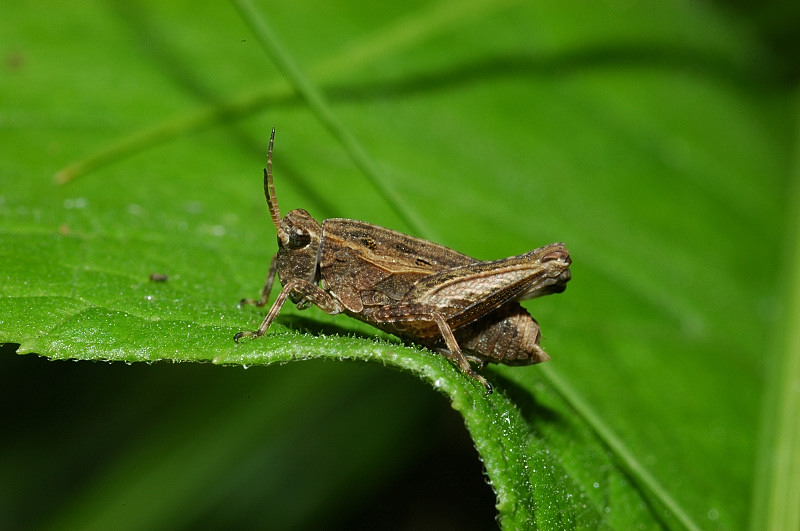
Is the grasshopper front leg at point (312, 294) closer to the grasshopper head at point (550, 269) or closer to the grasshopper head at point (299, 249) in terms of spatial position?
the grasshopper head at point (299, 249)

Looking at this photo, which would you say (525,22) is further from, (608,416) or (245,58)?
(608,416)

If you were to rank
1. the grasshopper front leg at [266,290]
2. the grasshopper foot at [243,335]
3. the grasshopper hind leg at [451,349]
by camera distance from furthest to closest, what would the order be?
the grasshopper front leg at [266,290] < the grasshopper hind leg at [451,349] < the grasshopper foot at [243,335]

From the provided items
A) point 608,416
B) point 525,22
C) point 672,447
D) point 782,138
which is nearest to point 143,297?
point 608,416

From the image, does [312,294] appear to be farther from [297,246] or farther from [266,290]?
[266,290]

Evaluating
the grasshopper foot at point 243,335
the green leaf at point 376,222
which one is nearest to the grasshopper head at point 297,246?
the green leaf at point 376,222

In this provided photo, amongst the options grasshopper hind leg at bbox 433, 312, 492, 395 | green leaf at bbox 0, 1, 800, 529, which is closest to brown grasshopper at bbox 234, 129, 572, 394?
grasshopper hind leg at bbox 433, 312, 492, 395

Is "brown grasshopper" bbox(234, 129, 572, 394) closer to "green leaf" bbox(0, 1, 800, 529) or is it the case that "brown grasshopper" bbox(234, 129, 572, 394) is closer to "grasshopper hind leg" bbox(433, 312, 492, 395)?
"grasshopper hind leg" bbox(433, 312, 492, 395)

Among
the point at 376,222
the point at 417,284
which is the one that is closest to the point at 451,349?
the point at 417,284
